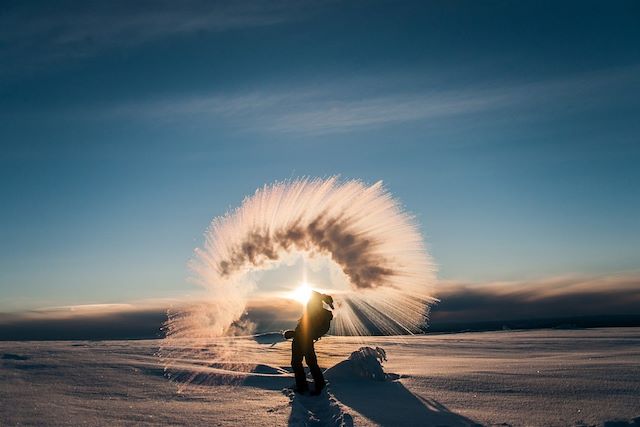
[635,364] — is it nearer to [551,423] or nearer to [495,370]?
[495,370]

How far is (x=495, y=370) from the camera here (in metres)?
12.0

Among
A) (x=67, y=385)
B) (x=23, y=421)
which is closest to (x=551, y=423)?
(x=23, y=421)

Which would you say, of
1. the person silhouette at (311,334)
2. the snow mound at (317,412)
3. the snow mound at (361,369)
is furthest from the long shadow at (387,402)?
the person silhouette at (311,334)

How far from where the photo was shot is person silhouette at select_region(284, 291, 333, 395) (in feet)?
34.4

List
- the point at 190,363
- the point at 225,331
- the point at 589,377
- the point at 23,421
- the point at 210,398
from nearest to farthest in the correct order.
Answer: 1. the point at 23,421
2. the point at 210,398
3. the point at 589,377
4. the point at 190,363
5. the point at 225,331

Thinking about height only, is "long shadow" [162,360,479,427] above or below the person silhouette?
below

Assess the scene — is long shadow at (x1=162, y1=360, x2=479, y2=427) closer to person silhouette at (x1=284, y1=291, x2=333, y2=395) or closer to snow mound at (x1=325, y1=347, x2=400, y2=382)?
snow mound at (x1=325, y1=347, x2=400, y2=382)

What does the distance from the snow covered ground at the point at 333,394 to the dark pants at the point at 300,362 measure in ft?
1.21

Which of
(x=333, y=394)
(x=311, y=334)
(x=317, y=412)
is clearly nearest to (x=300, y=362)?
(x=311, y=334)

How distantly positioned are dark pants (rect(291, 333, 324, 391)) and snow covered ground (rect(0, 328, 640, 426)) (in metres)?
0.37

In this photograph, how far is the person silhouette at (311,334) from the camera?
1048 cm

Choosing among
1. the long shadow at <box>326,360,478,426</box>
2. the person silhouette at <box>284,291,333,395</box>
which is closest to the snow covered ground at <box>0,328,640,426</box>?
the long shadow at <box>326,360,478,426</box>

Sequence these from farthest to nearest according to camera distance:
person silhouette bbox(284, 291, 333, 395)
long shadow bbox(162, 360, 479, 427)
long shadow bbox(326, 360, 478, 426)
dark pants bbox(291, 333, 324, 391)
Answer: person silhouette bbox(284, 291, 333, 395)
dark pants bbox(291, 333, 324, 391)
long shadow bbox(162, 360, 479, 427)
long shadow bbox(326, 360, 478, 426)

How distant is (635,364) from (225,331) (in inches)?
505
